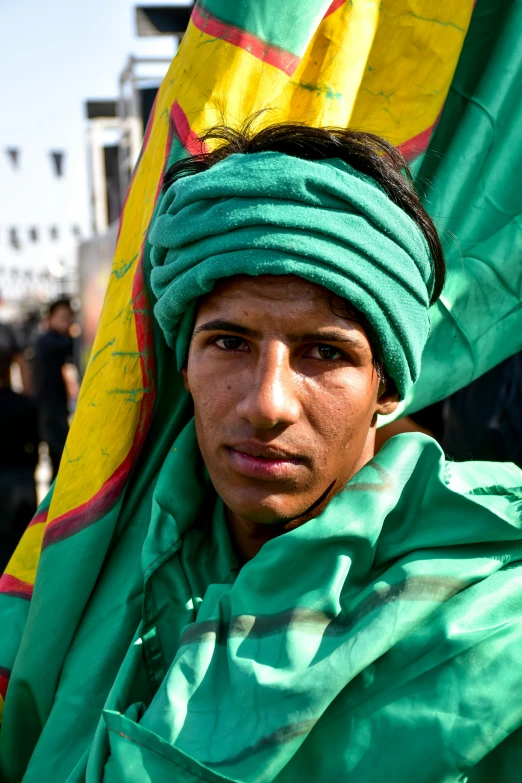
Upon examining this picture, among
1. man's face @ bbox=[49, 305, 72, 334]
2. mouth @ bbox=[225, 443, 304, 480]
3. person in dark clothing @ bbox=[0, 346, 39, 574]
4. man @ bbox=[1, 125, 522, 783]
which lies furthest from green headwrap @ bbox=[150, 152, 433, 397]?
man's face @ bbox=[49, 305, 72, 334]

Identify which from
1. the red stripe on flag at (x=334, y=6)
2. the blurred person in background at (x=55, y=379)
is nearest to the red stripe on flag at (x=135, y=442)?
the red stripe on flag at (x=334, y=6)

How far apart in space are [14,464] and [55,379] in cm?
205

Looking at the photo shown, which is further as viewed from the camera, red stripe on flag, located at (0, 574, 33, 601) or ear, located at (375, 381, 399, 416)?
red stripe on flag, located at (0, 574, 33, 601)

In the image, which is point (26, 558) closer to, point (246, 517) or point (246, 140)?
point (246, 517)

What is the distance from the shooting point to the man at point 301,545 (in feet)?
3.36

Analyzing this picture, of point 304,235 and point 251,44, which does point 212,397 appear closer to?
point 304,235

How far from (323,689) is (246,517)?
306 mm

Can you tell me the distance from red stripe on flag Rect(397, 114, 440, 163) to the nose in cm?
59

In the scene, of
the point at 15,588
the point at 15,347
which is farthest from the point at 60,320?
the point at 15,588

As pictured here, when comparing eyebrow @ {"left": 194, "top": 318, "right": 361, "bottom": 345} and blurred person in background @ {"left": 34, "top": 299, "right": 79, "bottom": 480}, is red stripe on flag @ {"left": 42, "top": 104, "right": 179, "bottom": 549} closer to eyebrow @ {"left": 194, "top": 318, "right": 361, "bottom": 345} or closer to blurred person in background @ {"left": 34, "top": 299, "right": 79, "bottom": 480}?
eyebrow @ {"left": 194, "top": 318, "right": 361, "bottom": 345}

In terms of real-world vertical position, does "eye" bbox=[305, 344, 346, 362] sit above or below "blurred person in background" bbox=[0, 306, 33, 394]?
above

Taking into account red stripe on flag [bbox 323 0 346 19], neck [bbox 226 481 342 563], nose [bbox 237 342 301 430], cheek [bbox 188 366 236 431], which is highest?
red stripe on flag [bbox 323 0 346 19]

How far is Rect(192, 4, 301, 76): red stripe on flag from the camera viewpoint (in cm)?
143

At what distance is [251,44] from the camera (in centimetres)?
143
